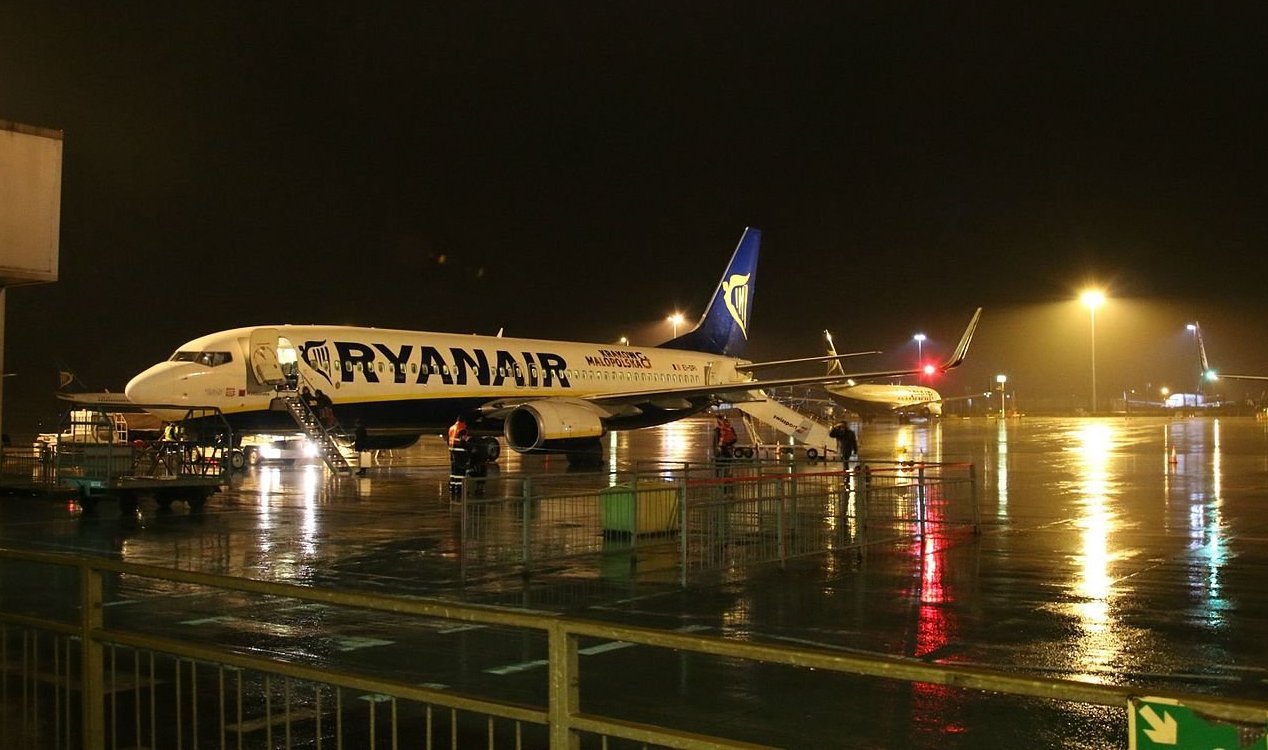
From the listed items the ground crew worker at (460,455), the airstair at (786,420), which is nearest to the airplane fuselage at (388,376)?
the airstair at (786,420)

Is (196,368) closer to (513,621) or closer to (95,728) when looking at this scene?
(95,728)

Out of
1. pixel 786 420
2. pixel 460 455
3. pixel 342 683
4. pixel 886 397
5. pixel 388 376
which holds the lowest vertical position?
pixel 342 683

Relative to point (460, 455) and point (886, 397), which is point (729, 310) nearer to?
point (460, 455)

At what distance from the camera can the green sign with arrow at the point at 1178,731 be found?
2.74 metres

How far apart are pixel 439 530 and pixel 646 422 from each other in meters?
18.6

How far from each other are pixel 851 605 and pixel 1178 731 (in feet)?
26.6

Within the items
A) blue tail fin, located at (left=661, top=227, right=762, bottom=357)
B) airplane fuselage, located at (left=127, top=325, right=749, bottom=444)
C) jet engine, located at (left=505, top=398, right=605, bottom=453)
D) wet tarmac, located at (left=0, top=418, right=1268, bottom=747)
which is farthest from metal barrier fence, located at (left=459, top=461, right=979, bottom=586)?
blue tail fin, located at (left=661, top=227, right=762, bottom=357)

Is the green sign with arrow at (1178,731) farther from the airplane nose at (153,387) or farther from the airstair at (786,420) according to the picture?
the airstair at (786,420)

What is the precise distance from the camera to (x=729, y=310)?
4312cm

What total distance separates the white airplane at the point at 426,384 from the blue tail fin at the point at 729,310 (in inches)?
209

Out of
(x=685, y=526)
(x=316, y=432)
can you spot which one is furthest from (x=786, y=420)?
(x=685, y=526)

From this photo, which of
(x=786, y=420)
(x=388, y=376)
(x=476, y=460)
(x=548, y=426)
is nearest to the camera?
(x=476, y=460)

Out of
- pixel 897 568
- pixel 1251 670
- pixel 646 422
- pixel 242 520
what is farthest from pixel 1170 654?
pixel 646 422

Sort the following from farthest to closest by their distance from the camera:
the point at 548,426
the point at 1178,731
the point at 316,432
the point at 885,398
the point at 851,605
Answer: the point at 885,398, the point at 548,426, the point at 316,432, the point at 851,605, the point at 1178,731
